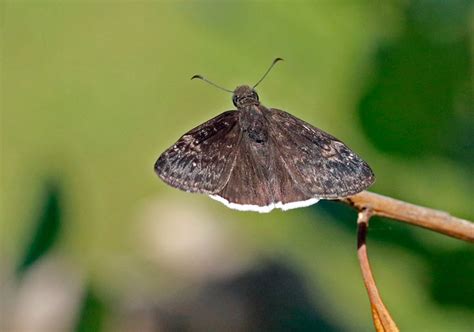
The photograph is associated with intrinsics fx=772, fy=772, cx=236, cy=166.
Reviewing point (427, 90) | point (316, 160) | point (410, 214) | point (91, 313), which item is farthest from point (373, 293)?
point (427, 90)

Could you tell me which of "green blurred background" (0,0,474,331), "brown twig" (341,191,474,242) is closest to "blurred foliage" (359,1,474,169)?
"green blurred background" (0,0,474,331)

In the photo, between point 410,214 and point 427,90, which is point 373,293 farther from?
point 427,90

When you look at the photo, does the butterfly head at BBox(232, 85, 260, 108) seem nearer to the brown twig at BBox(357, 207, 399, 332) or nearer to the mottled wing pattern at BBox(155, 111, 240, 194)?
the mottled wing pattern at BBox(155, 111, 240, 194)

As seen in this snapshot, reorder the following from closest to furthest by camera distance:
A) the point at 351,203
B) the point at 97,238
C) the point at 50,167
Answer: the point at 351,203
the point at 50,167
the point at 97,238

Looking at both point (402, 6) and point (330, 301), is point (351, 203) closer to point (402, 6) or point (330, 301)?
point (402, 6)

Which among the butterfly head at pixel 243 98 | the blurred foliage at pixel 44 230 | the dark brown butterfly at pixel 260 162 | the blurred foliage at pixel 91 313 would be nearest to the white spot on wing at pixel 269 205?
the dark brown butterfly at pixel 260 162

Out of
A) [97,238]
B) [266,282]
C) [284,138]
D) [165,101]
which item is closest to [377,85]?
[284,138]

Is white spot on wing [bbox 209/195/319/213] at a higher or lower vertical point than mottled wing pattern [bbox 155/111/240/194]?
higher
